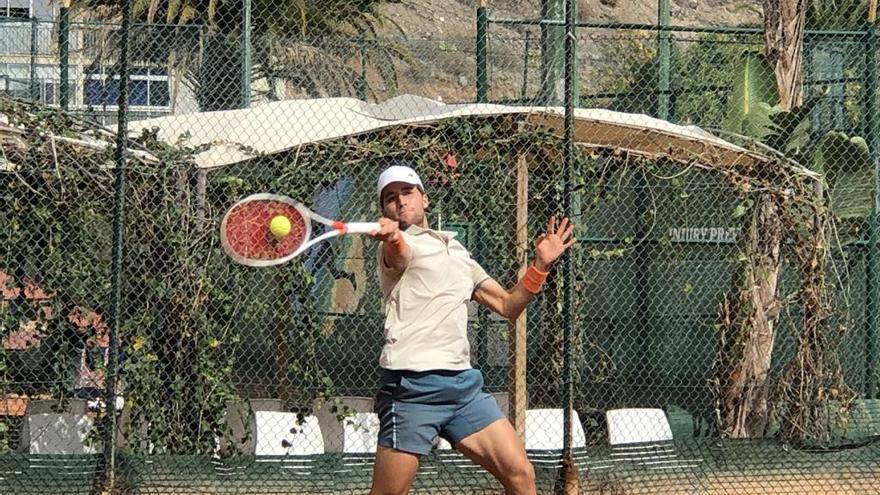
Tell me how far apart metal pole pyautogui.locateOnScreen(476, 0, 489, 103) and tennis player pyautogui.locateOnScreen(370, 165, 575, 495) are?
4011mm

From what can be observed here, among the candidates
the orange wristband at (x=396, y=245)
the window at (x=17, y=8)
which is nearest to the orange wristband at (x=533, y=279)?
the orange wristband at (x=396, y=245)

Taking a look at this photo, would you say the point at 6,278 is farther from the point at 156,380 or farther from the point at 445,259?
the point at 445,259

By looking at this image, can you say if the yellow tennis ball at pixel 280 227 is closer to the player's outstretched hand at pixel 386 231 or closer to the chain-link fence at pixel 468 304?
the player's outstretched hand at pixel 386 231

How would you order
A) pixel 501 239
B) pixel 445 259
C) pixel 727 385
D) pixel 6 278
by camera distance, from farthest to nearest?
pixel 727 385
pixel 501 239
pixel 6 278
pixel 445 259

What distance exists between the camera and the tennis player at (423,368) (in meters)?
5.66

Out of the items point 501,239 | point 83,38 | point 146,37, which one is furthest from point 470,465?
point 83,38

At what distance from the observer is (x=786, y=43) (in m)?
10.6

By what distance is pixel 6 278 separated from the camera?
26.4 ft

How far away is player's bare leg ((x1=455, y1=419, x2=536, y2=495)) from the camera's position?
→ 18.7ft

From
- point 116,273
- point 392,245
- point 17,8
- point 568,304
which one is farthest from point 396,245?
point 17,8

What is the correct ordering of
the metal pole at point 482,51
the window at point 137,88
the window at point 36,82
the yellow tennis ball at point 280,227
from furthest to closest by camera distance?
the window at point 36,82 → the window at point 137,88 → the metal pole at point 482,51 → the yellow tennis ball at point 280,227

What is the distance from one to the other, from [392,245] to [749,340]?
4.46m

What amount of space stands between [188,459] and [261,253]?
242cm

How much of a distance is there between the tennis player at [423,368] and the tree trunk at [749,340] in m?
3.74
